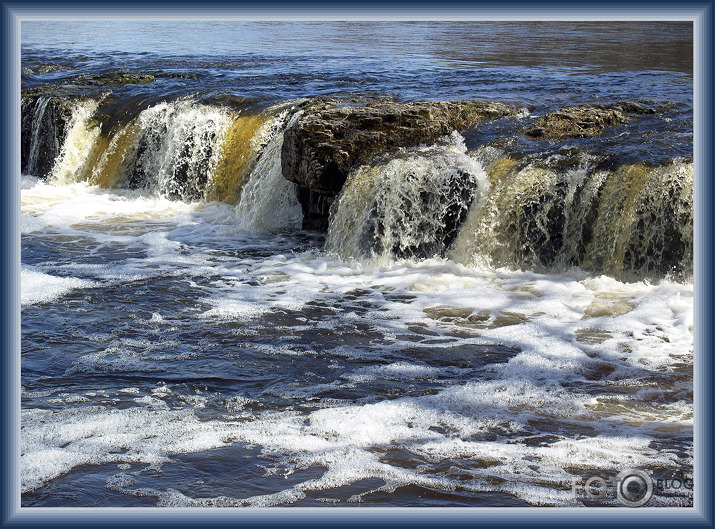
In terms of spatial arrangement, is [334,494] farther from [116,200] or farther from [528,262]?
[116,200]

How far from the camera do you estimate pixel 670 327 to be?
6547mm

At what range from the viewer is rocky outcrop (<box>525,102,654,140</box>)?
9375 mm

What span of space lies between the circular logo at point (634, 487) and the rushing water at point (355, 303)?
80 millimetres

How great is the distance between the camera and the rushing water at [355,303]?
14.5ft

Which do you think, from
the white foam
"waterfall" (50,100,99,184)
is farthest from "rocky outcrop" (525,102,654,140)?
"waterfall" (50,100,99,184)

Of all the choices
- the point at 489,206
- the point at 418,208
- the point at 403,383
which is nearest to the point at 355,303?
the point at 418,208

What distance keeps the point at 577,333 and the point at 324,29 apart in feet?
69.3

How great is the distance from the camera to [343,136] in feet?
30.8

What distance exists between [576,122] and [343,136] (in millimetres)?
2844

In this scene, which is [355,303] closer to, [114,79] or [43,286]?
[43,286]

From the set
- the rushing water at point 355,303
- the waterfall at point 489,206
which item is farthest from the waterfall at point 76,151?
the waterfall at point 489,206

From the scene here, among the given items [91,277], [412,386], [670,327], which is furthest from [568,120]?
[91,277]

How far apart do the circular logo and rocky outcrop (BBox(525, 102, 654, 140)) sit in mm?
5726

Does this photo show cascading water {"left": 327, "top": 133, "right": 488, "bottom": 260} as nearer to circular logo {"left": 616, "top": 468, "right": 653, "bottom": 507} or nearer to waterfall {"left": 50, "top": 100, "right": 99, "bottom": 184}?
circular logo {"left": 616, "top": 468, "right": 653, "bottom": 507}
